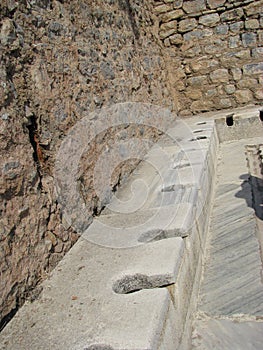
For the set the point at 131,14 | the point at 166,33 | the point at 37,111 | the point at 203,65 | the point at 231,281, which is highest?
the point at 131,14

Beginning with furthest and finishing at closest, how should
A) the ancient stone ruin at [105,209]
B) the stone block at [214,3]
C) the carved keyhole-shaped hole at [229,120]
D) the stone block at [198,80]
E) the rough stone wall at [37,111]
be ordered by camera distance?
1. the stone block at [198,80]
2. the stone block at [214,3]
3. the carved keyhole-shaped hole at [229,120]
4. the rough stone wall at [37,111]
5. the ancient stone ruin at [105,209]

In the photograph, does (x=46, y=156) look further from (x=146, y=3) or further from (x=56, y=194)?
(x=146, y=3)

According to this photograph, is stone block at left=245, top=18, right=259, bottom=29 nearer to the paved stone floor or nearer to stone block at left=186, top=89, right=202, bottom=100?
stone block at left=186, top=89, right=202, bottom=100

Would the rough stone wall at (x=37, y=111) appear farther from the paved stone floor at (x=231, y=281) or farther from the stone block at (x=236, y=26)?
the stone block at (x=236, y=26)

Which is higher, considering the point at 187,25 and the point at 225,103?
the point at 187,25

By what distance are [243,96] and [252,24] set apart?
1.03m

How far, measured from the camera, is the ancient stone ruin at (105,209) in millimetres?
1551

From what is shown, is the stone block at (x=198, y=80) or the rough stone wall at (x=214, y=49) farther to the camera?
the stone block at (x=198, y=80)

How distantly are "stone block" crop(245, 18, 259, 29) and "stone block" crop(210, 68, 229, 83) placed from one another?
68 centimetres

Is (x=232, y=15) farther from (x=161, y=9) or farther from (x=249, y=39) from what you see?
(x=161, y=9)

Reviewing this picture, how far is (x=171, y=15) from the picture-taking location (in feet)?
18.0

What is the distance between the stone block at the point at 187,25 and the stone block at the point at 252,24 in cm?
74

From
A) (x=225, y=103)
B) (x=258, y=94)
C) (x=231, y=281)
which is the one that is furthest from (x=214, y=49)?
(x=231, y=281)

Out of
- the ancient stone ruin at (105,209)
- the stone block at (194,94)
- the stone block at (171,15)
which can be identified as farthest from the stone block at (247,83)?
the ancient stone ruin at (105,209)
